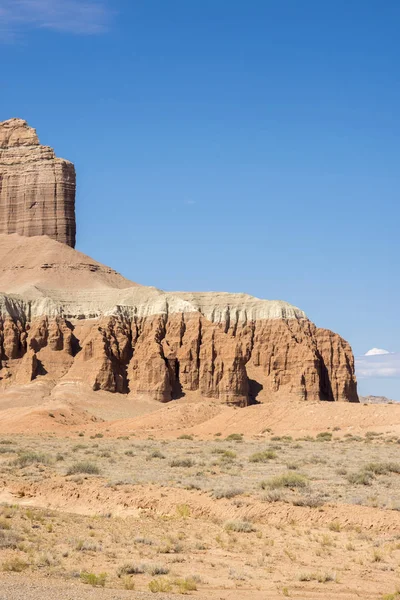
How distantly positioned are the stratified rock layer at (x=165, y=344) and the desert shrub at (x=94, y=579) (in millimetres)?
83179

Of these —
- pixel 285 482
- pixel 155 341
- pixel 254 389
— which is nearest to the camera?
pixel 285 482

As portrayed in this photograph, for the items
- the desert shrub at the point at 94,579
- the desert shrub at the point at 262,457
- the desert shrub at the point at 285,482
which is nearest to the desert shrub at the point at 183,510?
the desert shrub at the point at 285,482

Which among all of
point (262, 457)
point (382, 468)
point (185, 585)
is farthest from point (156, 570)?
point (262, 457)

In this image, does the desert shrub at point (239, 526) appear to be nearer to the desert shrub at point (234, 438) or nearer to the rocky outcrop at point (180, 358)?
the desert shrub at point (234, 438)

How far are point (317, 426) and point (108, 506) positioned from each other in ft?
110

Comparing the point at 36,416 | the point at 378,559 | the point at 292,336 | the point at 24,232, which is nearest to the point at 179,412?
the point at 36,416

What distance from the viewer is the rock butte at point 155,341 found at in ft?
339

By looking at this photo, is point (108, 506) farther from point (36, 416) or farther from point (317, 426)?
point (36, 416)

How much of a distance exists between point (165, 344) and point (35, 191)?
47.2 metres

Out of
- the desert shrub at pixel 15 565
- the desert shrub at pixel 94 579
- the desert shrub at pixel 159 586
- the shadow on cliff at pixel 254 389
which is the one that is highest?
the shadow on cliff at pixel 254 389

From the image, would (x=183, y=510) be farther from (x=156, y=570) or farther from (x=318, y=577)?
(x=318, y=577)

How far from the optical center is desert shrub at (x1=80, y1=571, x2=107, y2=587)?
15.9 m

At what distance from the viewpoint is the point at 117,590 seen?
1560cm

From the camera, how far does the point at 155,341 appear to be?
108 metres
